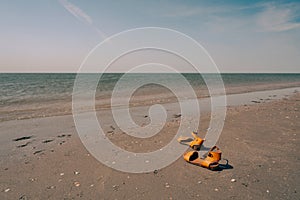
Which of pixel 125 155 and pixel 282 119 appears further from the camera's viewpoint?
pixel 282 119

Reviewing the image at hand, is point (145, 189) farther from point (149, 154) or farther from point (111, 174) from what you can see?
point (149, 154)

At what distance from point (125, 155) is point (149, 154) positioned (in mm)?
730

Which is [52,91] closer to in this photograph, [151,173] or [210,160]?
[151,173]

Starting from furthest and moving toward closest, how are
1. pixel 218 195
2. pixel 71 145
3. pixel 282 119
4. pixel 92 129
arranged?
pixel 282 119
pixel 92 129
pixel 71 145
pixel 218 195

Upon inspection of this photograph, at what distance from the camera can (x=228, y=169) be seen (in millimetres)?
5238

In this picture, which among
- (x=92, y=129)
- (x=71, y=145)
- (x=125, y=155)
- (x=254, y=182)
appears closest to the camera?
(x=254, y=182)

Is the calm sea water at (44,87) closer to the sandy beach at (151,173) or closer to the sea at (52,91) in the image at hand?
the sea at (52,91)

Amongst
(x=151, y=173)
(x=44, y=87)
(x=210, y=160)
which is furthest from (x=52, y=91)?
(x=210, y=160)

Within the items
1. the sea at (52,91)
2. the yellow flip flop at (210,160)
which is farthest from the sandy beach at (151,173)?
the sea at (52,91)

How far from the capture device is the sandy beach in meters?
4.31

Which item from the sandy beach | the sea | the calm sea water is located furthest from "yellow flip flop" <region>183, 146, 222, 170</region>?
the calm sea water

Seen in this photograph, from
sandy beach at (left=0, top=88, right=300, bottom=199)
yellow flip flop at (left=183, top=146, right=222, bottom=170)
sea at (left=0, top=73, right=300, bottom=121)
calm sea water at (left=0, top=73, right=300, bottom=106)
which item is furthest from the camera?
calm sea water at (left=0, top=73, right=300, bottom=106)

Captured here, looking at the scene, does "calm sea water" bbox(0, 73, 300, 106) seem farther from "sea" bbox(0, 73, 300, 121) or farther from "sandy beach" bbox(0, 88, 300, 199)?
"sandy beach" bbox(0, 88, 300, 199)

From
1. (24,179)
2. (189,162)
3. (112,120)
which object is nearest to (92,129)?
(112,120)
